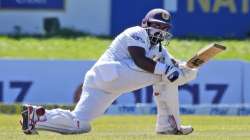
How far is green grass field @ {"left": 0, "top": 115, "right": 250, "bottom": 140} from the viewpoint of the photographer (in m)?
9.33

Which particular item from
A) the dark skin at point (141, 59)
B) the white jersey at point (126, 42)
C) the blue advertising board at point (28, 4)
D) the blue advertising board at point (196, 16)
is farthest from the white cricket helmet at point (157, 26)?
the blue advertising board at point (28, 4)

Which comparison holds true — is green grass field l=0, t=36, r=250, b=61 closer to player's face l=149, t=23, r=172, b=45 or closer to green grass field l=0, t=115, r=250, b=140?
green grass field l=0, t=115, r=250, b=140

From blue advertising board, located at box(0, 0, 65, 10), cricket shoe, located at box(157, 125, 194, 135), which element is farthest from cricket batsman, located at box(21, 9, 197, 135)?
blue advertising board, located at box(0, 0, 65, 10)

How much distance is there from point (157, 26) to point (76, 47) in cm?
1498

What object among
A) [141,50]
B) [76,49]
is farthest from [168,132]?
[76,49]

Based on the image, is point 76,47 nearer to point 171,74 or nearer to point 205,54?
point 205,54

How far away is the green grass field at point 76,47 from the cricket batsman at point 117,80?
45.0 feet

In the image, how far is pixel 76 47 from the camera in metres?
25.1

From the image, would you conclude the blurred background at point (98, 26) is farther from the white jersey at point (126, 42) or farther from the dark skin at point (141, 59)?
the dark skin at point (141, 59)

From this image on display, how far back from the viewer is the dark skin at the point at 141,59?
9789 millimetres

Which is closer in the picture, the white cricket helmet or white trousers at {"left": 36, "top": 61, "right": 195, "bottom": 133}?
white trousers at {"left": 36, "top": 61, "right": 195, "bottom": 133}

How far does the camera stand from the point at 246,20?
27.0 metres

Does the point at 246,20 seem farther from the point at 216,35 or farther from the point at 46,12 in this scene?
the point at 46,12

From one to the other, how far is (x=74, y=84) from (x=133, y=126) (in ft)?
20.5
